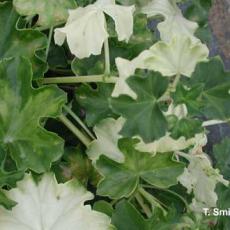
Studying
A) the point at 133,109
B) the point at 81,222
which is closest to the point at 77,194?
the point at 81,222

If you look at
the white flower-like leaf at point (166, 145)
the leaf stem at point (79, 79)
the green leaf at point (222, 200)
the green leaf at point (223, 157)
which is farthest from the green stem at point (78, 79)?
the green leaf at point (223, 157)

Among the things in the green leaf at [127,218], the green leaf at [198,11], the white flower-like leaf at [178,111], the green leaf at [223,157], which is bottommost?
the green leaf at [223,157]

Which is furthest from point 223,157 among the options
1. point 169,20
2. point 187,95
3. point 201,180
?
point 187,95

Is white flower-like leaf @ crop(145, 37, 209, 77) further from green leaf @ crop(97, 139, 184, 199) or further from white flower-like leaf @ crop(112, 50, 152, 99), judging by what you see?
green leaf @ crop(97, 139, 184, 199)

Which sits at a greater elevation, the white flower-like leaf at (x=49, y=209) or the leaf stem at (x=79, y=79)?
the leaf stem at (x=79, y=79)

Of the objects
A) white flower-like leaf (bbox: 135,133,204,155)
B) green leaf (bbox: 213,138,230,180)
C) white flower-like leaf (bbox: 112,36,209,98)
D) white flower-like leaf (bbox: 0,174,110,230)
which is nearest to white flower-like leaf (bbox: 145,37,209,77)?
white flower-like leaf (bbox: 112,36,209,98)

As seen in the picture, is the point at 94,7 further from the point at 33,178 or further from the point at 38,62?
the point at 33,178

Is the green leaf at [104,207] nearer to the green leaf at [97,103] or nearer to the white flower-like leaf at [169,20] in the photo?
the green leaf at [97,103]
